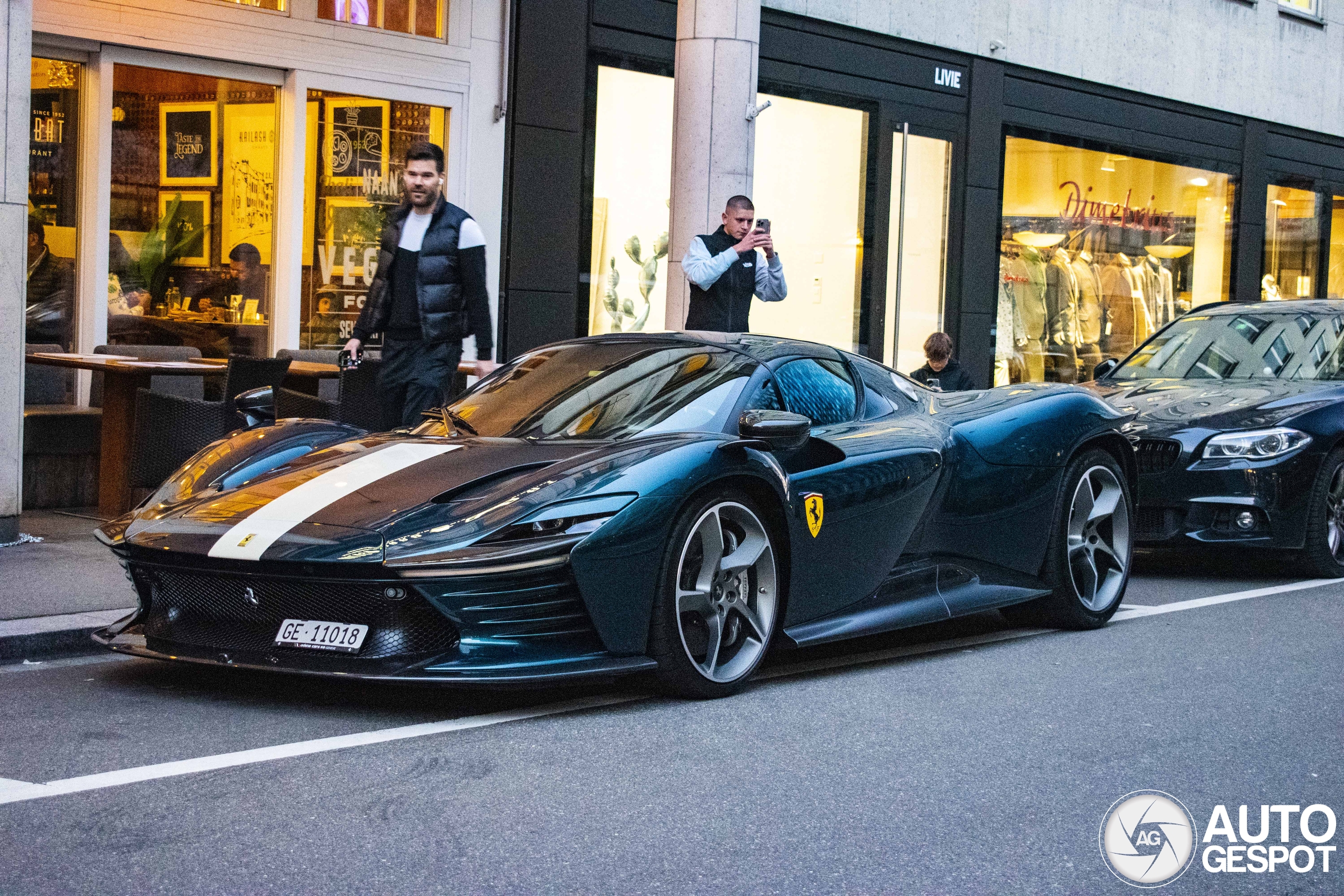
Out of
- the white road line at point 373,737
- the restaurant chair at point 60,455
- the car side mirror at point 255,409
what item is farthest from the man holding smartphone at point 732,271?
the restaurant chair at point 60,455

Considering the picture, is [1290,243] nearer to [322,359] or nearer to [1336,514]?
[1336,514]

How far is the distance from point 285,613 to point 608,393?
5.06 ft

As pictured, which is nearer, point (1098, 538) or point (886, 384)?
point (886, 384)

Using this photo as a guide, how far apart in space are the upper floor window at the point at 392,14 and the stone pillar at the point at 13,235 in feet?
11.5

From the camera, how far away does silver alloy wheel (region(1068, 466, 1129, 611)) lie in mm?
7031

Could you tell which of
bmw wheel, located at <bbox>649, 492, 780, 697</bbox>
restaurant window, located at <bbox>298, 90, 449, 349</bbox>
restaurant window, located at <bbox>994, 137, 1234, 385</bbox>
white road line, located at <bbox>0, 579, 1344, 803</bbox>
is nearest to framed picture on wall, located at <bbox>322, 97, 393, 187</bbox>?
restaurant window, located at <bbox>298, 90, 449, 349</bbox>

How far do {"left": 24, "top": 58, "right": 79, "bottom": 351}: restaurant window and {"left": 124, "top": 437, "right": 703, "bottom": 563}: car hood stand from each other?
5.37 metres

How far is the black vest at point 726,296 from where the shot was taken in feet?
30.0

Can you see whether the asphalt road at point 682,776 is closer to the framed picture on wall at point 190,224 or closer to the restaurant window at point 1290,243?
the framed picture on wall at point 190,224

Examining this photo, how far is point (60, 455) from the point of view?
9.59 meters

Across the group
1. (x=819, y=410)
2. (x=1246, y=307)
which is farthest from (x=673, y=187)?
(x=819, y=410)

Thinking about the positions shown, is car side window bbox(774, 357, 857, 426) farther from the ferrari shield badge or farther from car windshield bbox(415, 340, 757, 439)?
the ferrari shield badge

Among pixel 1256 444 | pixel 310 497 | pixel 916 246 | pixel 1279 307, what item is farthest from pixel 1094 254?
pixel 310 497

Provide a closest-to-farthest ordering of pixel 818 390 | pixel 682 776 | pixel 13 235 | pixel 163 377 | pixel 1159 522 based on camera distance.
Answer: pixel 682 776 → pixel 818 390 → pixel 13 235 → pixel 1159 522 → pixel 163 377
